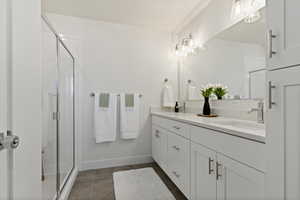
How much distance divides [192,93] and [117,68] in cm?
125

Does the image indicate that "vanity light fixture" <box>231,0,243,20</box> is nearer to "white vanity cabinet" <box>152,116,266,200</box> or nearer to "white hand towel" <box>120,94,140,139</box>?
"white vanity cabinet" <box>152,116,266,200</box>

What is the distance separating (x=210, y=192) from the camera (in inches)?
43.8

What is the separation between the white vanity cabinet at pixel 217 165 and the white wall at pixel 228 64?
0.78 m

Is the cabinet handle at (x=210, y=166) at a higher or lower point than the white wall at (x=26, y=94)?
lower

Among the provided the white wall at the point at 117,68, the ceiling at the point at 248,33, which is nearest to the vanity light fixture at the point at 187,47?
the white wall at the point at 117,68

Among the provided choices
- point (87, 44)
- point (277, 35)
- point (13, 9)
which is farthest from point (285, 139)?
point (87, 44)

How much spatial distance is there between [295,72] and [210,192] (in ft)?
3.10

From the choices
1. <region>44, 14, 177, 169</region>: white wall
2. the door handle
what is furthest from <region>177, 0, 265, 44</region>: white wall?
the door handle

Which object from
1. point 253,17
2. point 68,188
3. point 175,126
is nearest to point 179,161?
point 175,126

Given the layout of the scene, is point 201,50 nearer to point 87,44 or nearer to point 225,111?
point 225,111

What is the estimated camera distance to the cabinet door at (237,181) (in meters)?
0.78

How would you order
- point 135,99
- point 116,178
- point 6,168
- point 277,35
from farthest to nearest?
1. point 135,99
2. point 116,178
3. point 277,35
4. point 6,168

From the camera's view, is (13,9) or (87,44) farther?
(87,44)

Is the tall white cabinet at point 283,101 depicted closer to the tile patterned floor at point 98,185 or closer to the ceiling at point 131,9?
the tile patterned floor at point 98,185
